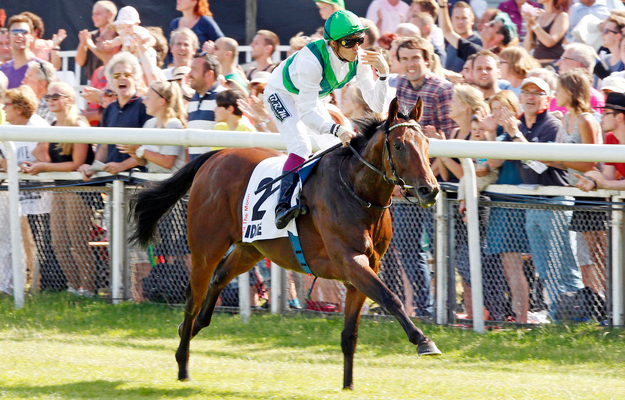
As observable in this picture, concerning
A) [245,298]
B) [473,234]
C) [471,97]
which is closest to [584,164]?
[473,234]

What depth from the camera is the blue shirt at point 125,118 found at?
23.7ft

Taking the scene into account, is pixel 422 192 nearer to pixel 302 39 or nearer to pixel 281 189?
pixel 281 189

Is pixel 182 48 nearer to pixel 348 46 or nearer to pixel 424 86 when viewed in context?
pixel 424 86

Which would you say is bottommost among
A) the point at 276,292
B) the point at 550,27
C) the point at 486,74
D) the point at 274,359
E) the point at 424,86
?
the point at 274,359

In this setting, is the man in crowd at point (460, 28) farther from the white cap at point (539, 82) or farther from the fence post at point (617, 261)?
the fence post at point (617, 261)

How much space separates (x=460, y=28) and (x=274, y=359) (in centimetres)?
467

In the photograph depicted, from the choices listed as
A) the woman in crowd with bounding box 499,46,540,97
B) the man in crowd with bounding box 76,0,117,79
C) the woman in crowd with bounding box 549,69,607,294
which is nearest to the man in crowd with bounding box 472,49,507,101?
the woman in crowd with bounding box 499,46,540,97

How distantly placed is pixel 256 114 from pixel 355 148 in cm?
201

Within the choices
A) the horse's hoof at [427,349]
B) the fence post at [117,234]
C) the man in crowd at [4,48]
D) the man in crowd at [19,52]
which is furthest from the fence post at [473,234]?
the man in crowd at [4,48]

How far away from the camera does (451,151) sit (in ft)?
19.0

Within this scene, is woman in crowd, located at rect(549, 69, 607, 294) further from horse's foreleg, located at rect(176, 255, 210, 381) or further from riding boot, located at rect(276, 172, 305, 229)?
horse's foreleg, located at rect(176, 255, 210, 381)

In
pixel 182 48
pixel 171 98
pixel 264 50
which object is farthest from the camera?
pixel 264 50

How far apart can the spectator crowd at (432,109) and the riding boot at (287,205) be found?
466mm

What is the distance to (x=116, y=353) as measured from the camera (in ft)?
19.1
